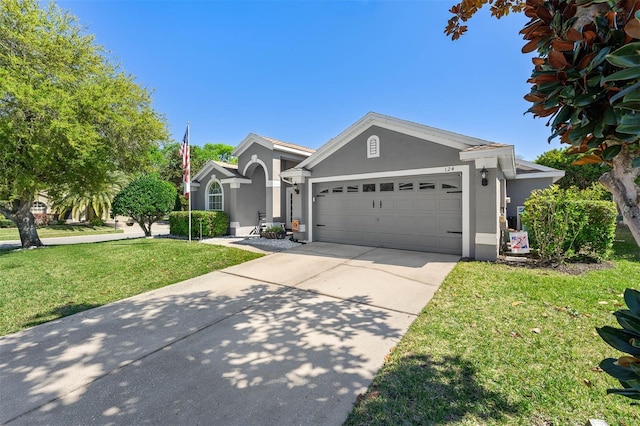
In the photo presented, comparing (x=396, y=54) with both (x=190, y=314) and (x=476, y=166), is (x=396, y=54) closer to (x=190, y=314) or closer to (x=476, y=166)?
(x=476, y=166)

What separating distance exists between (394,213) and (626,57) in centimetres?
868

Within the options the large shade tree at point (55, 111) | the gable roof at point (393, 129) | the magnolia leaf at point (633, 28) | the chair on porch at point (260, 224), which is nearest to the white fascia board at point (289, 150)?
the gable roof at point (393, 129)

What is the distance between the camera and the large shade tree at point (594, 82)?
119 cm

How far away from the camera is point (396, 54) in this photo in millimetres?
10125

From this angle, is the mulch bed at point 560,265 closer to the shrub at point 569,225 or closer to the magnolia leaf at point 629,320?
the shrub at point 569,225

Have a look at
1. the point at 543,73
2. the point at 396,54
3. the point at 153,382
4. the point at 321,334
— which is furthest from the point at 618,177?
the point at 396,54

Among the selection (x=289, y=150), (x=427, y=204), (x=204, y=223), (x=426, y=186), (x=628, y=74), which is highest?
(x=289, y=150)

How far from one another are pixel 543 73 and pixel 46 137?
14608 millimetres

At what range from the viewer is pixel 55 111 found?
10.3 m

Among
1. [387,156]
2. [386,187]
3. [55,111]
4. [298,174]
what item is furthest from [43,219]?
[387,156]

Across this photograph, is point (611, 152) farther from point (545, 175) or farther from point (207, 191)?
point (207, 191)

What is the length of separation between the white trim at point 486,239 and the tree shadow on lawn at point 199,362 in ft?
16.3

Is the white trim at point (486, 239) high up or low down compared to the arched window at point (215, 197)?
down

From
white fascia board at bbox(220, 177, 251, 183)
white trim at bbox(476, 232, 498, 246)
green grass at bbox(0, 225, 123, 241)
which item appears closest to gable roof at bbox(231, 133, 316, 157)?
white fascia board at bbox(220, 177, 251, 183)
